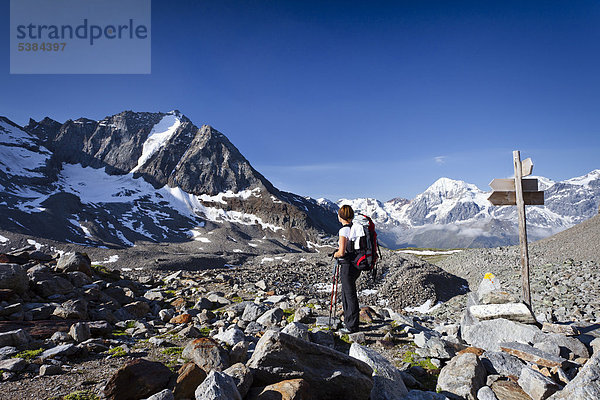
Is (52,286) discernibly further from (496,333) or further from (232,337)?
(496,333)

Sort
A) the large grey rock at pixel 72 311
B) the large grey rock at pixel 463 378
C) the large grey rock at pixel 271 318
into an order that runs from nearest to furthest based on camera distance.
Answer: the large grey rock at pixel 463 378
the large grey rock at pixel 72 311
the large grey rock at pixel 271 318

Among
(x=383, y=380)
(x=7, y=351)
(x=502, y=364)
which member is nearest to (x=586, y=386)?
(x=502, y=364)

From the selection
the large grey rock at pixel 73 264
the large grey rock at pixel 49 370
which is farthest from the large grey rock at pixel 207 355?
the large grey rock at pixel 73 264

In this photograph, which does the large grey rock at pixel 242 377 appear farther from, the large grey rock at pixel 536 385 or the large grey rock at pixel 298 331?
the large grey rock at pixel 536 385

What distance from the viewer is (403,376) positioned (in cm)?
622

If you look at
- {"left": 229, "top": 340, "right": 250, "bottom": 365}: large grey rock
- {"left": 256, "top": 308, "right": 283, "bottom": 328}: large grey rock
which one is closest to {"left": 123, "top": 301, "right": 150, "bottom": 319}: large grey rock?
{"left": 256, "top": 308, "right": 283, "bottom": 328}: large grey rock

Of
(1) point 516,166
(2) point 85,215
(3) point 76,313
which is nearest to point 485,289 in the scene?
(1) point 516,166

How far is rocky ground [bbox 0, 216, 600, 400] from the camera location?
16.0 ft

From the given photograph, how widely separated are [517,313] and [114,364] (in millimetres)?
10175

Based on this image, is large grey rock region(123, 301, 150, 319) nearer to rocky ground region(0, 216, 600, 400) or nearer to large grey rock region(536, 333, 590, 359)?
rocky ground region(0, 216, 600, 400)

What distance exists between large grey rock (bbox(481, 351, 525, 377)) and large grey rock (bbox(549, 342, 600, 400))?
4.46ft

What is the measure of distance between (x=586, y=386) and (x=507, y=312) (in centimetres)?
486

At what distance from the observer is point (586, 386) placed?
4.62 m

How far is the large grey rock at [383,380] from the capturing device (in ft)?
17.2
